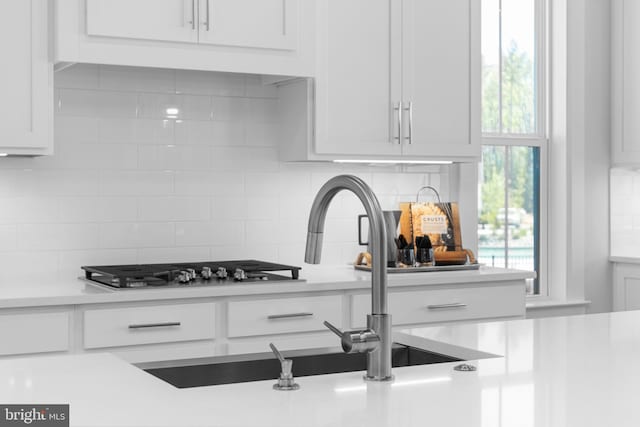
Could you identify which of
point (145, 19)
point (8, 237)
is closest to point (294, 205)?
point (145, 19)

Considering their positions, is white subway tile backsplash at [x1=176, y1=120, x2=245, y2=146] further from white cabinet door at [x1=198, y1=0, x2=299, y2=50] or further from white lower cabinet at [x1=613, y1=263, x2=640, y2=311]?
white lower cabinet at [x1=613, y1=263, x2=640, y2=311]

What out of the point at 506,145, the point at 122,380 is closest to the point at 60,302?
the point at 122,380

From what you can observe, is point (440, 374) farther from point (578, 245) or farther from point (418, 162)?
point (578, 245)

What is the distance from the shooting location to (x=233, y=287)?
350 cm

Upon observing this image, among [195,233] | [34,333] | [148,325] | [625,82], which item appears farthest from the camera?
[625,82]

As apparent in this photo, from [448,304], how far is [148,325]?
135 cm

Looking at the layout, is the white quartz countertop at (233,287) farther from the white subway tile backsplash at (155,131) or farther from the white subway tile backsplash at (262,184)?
the white subway tile backsplash at (155,131)

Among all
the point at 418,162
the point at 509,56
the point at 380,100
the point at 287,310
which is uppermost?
the point at 509,56

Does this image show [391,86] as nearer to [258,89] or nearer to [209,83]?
[258,89]

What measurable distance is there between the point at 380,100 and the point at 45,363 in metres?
2.52

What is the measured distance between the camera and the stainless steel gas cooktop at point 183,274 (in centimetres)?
344

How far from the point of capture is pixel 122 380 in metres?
1.76

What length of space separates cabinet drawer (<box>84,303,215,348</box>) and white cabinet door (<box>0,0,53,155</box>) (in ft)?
2.29

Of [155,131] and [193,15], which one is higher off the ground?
[193,15]
